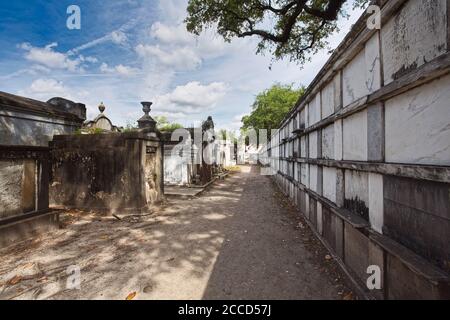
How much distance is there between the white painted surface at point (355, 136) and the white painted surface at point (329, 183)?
23.4 inches

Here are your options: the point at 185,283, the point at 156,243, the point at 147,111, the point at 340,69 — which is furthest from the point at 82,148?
the point at 340,69

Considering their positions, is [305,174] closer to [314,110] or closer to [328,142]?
[314,110]

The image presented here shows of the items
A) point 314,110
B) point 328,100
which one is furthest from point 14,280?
point 314,110

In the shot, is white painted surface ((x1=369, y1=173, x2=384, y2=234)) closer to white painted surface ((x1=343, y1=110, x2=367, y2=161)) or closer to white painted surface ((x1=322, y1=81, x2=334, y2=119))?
white painted surface ((x1=343, y1=110, x2=367, y2=161))

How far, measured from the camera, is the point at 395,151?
2.18 meters

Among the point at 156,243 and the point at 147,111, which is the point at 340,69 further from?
the point at 147,111

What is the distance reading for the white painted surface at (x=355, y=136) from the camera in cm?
281

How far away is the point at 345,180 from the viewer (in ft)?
11.2

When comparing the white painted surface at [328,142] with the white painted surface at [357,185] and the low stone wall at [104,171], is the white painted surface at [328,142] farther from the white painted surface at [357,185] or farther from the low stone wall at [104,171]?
the low stone wall at [104,171]

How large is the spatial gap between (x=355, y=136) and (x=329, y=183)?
1293 mm

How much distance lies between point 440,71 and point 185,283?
133 inches

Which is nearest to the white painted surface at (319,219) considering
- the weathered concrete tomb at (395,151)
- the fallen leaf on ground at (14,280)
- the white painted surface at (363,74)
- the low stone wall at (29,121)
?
the weathered concrete tomb at (395,151)

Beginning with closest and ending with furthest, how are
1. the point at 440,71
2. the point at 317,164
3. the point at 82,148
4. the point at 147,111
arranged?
1. the point at 440,71
2. the point at 317,164
3. the point at 82,148
4. the point at 147,111

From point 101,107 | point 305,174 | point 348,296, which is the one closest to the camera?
point 348,296
